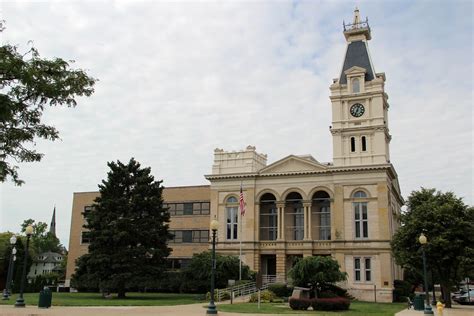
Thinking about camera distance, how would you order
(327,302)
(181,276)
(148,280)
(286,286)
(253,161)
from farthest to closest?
(253,161) < (181,276) < (286,286) < (148,280) < (327,302)

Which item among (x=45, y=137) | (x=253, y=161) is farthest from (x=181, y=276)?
(x=45, y=137)

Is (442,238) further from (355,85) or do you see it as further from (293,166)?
(355,85)

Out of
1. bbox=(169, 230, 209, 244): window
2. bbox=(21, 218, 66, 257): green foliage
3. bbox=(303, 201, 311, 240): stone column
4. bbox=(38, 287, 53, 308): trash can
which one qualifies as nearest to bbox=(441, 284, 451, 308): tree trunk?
bbox=(303, 201, 311, 240): stone column

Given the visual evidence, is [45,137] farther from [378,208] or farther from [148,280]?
[378,208]

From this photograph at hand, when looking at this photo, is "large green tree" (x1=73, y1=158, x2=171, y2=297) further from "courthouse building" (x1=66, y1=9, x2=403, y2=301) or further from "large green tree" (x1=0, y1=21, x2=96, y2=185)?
"large green tree" (x1=0, y1=21, x2=96, y2=185)

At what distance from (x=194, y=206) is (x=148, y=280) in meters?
20.8

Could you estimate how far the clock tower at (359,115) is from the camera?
5412 centimetres

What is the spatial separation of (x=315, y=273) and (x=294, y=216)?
20908mm

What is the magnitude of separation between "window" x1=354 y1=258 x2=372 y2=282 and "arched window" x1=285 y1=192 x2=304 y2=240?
7.98 metres

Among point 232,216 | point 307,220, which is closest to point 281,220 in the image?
point 307,220

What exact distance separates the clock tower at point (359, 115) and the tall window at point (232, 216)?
12231 mm

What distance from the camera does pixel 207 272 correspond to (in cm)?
4866

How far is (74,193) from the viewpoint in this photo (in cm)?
7175

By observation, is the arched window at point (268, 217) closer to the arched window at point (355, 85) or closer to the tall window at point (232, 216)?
the tall window at point (232, 216)
